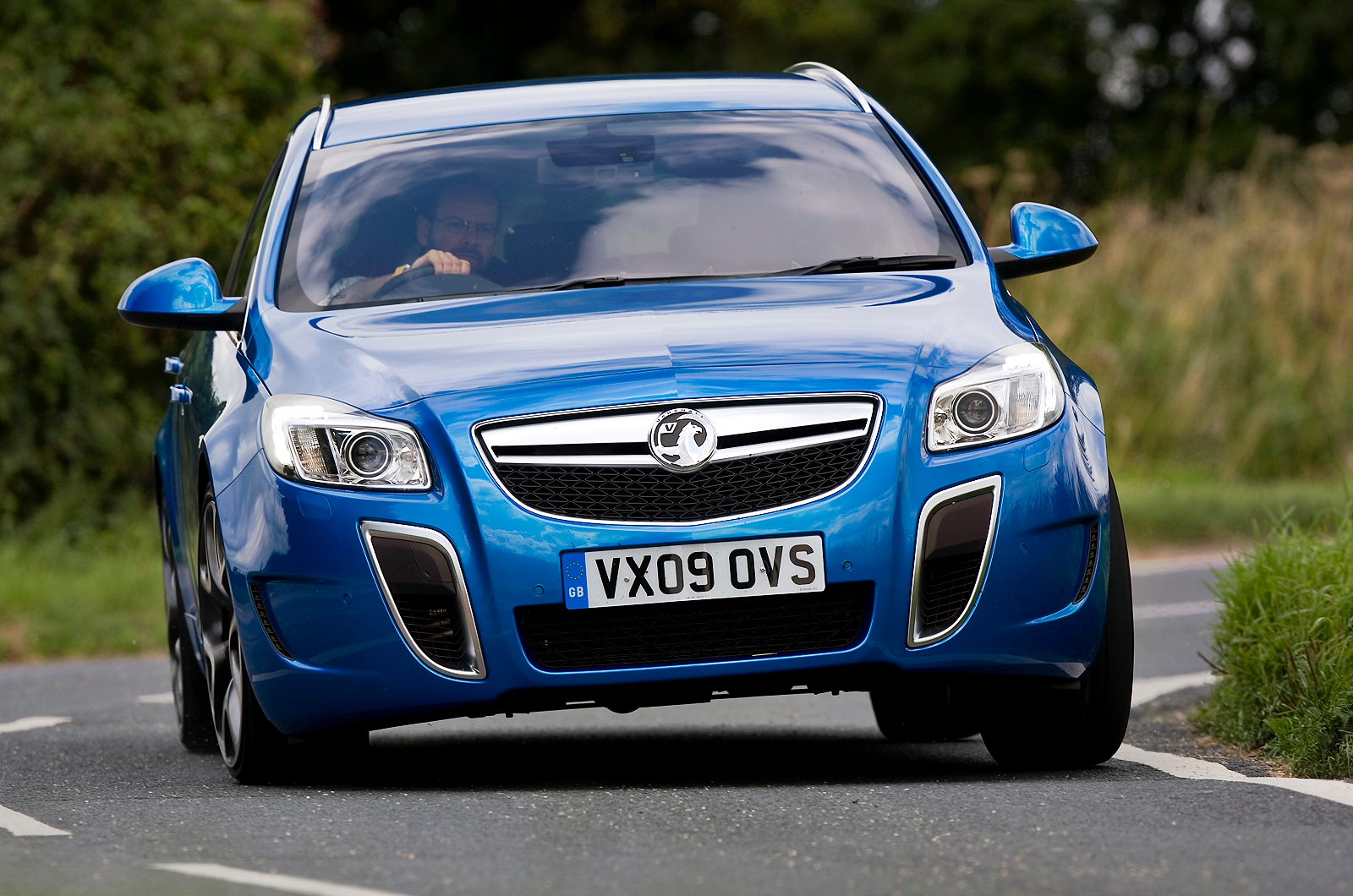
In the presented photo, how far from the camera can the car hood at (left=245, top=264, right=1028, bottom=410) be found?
197 inches

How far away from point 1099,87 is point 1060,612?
108 feet

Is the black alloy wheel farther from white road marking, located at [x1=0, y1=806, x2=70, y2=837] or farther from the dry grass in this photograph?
the dry grass

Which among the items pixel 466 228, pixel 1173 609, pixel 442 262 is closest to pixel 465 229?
pixel 466 228

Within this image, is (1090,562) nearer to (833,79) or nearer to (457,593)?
(457,593)

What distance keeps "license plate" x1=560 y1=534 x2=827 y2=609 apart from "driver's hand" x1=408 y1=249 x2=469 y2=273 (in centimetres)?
118

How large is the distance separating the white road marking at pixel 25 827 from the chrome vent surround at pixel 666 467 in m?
1.16

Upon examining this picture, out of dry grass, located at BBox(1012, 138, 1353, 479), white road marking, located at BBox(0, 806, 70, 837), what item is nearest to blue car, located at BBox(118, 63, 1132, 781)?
white road marking, located at BBox(0, 806, 70, 837)

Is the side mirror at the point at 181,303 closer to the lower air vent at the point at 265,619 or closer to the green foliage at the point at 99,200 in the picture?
the lower air vent at the point at 265,619

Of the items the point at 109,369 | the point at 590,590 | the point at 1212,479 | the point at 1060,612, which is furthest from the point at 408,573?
the point at 1212,479

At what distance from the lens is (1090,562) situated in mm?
5184

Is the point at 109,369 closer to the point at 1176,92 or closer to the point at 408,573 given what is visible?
the point at 408,573

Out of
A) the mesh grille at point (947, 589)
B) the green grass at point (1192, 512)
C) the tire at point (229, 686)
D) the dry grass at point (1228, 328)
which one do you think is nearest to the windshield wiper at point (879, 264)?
the mesh grille at point (947, 589)

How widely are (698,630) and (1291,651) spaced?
1742 mm

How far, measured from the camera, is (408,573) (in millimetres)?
4914
